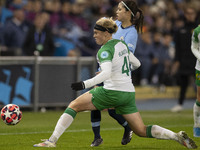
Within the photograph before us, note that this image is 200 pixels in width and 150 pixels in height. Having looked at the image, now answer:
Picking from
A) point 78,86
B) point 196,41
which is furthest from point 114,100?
point 196,41

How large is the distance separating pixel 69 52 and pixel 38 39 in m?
1.56

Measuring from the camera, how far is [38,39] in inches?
649

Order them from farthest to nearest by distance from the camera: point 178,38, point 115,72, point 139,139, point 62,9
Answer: point 62,9
point 178,38
point 139,139
point 115,72

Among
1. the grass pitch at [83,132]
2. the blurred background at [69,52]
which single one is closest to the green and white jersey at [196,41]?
the grass pitch at [83,132]

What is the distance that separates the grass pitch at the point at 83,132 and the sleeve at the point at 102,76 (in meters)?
1.24

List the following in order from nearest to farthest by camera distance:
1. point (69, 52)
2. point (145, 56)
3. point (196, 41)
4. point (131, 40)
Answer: point (131, 40), point (196, 41), point (69, 52), point (145, 56)

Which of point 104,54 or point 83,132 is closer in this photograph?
point 104,54

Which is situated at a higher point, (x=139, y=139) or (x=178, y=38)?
(x=178, y=38)

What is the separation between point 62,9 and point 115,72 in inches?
492

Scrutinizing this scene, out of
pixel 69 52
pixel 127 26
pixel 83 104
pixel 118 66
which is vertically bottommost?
pixel 83 104

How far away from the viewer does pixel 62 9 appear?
2000 cm

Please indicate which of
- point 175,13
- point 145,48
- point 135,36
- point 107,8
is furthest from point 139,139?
point 175,13

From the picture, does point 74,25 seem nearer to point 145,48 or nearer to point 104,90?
point 145,48

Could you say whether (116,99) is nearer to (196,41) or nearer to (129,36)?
(129,36)
